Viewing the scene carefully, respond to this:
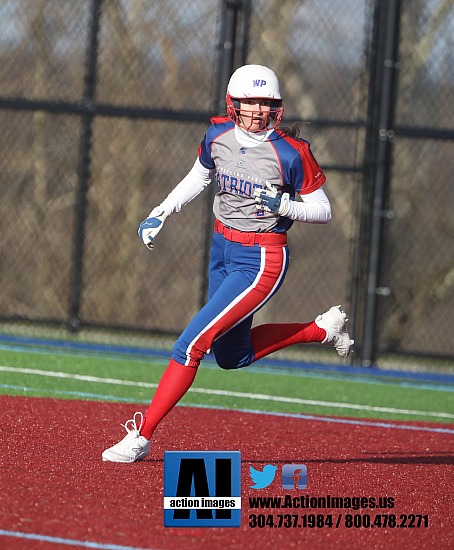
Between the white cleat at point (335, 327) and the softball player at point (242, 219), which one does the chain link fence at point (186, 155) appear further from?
the softball player at point (242, 219)

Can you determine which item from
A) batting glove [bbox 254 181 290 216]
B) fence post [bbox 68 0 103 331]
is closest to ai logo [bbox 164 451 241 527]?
batting glove [bbox 254 181 290 216]

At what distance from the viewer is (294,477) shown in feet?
21.7

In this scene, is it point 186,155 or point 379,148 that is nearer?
point 379,148

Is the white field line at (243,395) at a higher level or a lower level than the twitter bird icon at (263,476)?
higher

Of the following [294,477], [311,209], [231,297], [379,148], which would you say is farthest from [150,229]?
[379,148]

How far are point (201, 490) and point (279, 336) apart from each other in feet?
6.43

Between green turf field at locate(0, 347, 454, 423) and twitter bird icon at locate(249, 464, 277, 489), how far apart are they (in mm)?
3031

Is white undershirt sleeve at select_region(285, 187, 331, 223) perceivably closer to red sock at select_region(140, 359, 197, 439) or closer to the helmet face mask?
the helmet face mask

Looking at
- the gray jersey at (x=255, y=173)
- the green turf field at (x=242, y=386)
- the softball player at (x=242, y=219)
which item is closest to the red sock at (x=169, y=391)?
the softball player at (x=242, y=219)

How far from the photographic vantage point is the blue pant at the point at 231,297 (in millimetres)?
6906

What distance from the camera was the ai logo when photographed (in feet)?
18.3

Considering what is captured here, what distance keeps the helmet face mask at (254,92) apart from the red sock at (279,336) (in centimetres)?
114

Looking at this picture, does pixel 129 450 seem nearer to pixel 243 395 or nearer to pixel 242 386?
pixel 243 395

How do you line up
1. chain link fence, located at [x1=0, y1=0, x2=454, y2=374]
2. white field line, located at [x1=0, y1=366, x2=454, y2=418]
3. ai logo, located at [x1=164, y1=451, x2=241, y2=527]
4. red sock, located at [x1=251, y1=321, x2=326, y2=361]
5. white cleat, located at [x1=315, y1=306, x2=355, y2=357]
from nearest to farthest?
ai logo, located at [x1=164, y1=451, x2=241, y2=527], red sock, located at [x1=251, y1=321, x2=326, y2=361], white cleat, located at [x1=315, y1=306, x2=355, y2=357], white field line, located at [x1=0, y1=366, x2=454, y2=418], chain link fence, located at [x1=0, y1=0, x2=454, y2=374]
